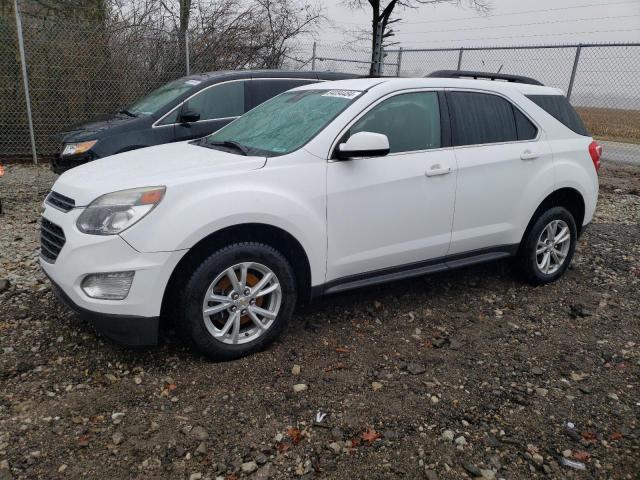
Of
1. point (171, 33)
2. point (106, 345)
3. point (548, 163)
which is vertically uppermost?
point (171, 33)

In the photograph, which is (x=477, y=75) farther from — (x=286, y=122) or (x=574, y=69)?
(x=574, y=69)

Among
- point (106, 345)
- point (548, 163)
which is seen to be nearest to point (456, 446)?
point (106, 345)

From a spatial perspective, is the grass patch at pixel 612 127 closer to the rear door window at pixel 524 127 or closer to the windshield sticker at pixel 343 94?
the rear door window at pixel 524 127

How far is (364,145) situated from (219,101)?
4187 millimetres

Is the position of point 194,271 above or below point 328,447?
above

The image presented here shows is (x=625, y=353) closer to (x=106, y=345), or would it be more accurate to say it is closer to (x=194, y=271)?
(x=194, y=271)

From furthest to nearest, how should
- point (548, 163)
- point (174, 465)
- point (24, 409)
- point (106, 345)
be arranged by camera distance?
1. point (548, 163)
2. point (106, 345)
3. point (24, 409)
4. point (174, 465)

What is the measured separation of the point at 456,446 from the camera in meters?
2.55

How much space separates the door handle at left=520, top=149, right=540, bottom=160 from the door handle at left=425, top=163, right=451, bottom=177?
80 centimetres

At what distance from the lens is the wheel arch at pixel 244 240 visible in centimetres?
296

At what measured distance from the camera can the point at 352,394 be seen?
9.66 ft

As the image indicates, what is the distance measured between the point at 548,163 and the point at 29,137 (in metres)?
8.88

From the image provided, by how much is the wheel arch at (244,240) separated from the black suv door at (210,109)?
12.9ft

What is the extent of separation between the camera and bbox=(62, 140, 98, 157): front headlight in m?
6.54
